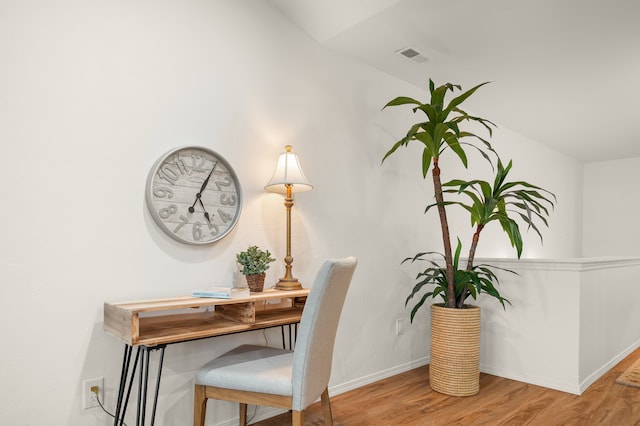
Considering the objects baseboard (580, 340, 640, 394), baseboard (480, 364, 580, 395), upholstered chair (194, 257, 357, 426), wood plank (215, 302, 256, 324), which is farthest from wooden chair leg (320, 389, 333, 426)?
baseboard (580, 340, 640, 394)

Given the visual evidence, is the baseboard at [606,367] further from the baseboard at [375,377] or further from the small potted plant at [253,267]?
the small potted plant at [253,267]

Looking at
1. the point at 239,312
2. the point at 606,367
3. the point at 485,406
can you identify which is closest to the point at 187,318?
the point at 239,312

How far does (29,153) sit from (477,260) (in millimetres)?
3087

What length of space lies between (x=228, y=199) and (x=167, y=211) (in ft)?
1.14

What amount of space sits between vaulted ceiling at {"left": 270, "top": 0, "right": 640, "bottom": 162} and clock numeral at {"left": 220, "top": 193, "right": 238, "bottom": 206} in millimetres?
1234

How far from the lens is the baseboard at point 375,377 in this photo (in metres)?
2.86

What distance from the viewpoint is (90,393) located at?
1.87 m

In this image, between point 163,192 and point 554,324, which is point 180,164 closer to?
point 163,192

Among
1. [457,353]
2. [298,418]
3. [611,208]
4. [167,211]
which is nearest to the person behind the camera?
[298,418]

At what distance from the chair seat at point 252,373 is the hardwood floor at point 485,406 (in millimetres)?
603

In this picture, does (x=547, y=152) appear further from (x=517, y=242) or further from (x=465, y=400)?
(x=465, y=400)

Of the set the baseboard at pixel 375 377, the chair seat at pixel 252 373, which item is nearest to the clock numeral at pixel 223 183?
the chair seat at pixel 252 373

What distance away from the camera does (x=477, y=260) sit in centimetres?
350

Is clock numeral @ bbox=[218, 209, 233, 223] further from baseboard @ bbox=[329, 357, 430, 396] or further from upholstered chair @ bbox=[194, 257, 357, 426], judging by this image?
baseboard @ bbox=[329, 357, 430, 396]
